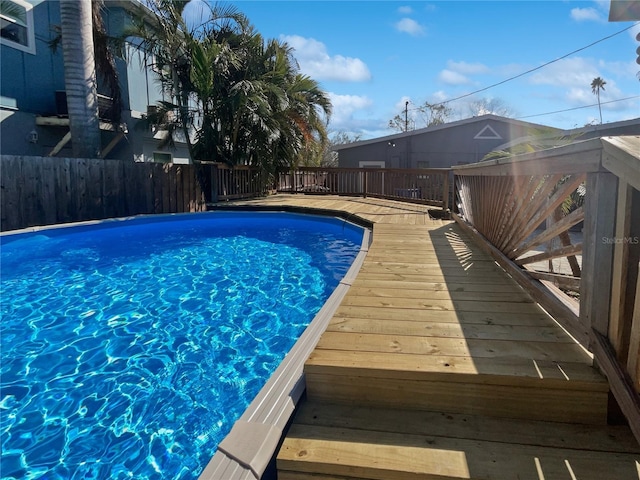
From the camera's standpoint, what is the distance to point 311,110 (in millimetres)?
11742

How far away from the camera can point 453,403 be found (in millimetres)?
1561

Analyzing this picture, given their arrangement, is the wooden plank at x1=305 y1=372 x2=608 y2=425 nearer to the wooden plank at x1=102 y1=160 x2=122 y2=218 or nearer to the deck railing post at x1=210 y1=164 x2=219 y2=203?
A: the wooden plank at x1=102 y1=160 x2=122 y2=218

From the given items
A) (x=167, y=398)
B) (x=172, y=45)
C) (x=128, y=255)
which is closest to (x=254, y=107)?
(x=172, y=45)

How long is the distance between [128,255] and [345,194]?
7024mm

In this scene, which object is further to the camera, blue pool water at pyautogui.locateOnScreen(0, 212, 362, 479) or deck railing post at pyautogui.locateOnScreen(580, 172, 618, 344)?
blue pool water at pyautogui.locateOnScreen(0, 212, 362, 479)

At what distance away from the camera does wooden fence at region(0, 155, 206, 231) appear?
265 inches

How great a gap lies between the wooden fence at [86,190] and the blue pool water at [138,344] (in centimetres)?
73

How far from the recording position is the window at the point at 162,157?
1257cm

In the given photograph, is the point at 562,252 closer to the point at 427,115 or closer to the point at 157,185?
the point at 157,185

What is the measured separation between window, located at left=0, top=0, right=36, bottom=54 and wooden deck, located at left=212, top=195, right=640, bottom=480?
36.8 ft

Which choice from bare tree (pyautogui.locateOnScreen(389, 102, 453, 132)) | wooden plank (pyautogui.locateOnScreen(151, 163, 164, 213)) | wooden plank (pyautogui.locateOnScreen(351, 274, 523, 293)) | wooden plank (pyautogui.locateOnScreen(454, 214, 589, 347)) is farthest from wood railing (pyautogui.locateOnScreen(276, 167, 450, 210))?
bare tree (pyautogui.locateOnScreen(389, 102, 453, 132))

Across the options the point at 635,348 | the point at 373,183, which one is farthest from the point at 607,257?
the point at 373,183

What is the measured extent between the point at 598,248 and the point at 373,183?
9.67 m

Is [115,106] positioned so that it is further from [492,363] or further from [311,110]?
[492,363]
